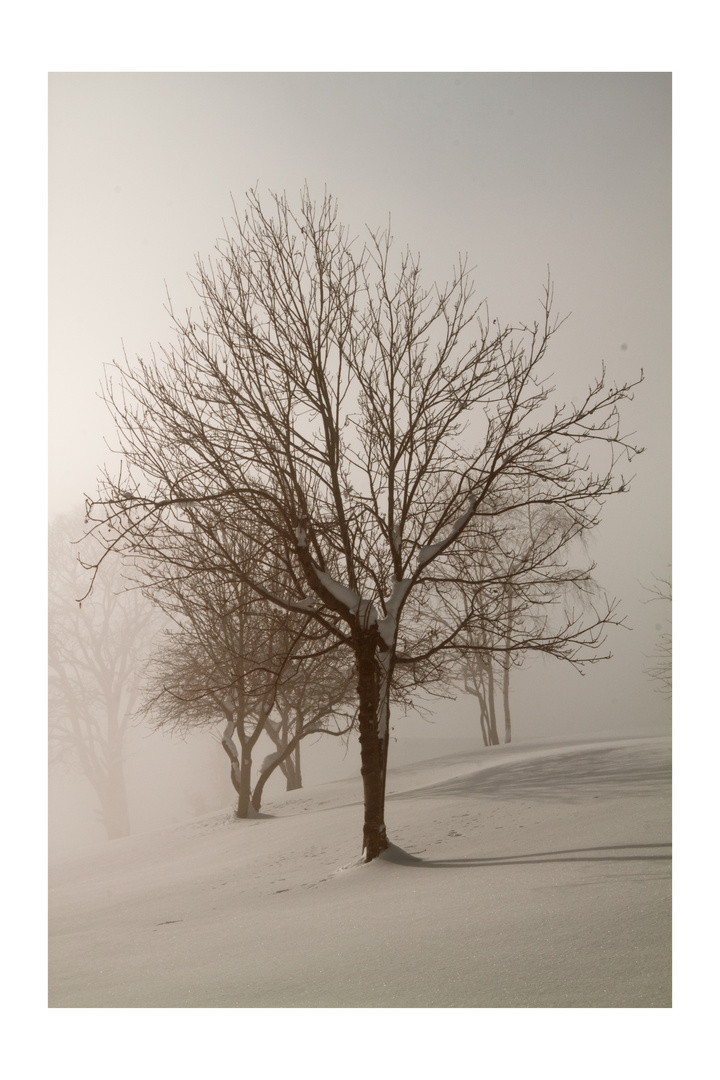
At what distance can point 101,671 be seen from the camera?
2477 centimetres

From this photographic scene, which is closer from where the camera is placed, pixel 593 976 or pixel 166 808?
pixel 593 976

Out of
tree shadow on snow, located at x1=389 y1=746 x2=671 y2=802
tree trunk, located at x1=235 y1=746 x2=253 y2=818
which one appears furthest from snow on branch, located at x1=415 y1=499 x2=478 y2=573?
tree trunk, located at x1=235 y1=746 x2=253 y2=818

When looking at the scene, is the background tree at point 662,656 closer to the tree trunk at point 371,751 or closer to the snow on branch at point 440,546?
the snow on branch at point 440,546

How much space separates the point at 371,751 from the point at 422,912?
5.77 ft

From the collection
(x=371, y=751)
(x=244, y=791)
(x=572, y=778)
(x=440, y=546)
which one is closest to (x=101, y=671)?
(x=244, y=791)

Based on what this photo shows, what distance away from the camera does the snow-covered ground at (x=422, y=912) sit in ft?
15.4

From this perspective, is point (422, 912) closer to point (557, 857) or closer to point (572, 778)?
point (557, 857)

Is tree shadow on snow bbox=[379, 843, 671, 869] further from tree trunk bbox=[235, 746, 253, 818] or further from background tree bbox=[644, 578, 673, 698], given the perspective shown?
tree trunk bbox=[235, 746, 253, 818]

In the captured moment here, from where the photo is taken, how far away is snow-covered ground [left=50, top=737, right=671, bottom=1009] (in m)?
4.70

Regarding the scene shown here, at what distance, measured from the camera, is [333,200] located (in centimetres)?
732
